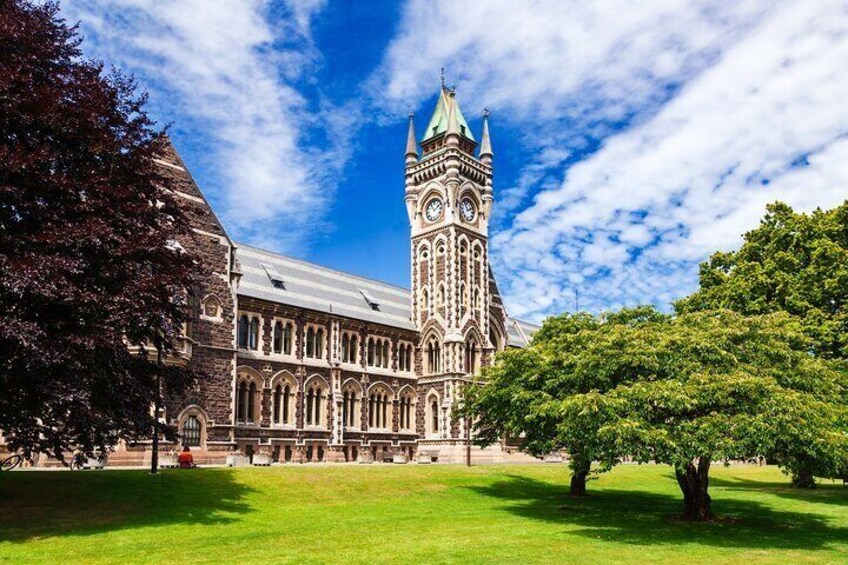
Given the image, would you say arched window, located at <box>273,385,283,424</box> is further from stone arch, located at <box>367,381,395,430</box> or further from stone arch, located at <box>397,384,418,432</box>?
stone arch, located at <box>397,384,418,432</box>

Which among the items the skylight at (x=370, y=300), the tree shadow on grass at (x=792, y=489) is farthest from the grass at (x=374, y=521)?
the skylight at (x=370, y=300)

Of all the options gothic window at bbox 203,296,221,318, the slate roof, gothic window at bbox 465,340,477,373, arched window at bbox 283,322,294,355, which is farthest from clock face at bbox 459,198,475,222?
gothic window at bbox 203,296,221,318

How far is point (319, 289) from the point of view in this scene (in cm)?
5791

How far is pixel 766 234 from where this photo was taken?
137 feet

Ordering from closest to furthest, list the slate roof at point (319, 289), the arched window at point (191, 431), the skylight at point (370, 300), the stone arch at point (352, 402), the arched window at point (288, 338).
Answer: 1. the arched window at point (191, 431)
2. the arched window at point (288, 338)
3. the slate roof at point (319, 289)
4. the stone arch at point (352, 402)
5. the skylight at point (370, 300)

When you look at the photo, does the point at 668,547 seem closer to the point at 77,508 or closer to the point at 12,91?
the point at 77,508

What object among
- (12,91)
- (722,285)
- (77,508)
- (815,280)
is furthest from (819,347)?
(12,91)

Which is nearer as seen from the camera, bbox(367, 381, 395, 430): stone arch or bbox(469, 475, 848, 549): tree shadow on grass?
bbox(469, 475, 848, 549): tree shadow on grass

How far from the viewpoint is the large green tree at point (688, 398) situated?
20.9 m

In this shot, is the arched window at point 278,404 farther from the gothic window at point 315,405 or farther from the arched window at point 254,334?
the arched window at point 254,334

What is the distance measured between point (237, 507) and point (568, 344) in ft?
42.9

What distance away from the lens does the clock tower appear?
193 ft

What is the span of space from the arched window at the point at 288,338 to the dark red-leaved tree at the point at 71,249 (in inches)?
1044

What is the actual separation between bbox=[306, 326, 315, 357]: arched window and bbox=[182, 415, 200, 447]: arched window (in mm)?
11905
